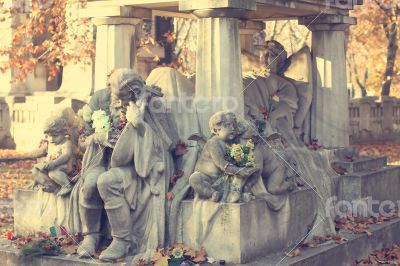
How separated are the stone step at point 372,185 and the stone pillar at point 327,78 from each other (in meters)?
0.67

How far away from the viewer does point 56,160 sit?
905 cm

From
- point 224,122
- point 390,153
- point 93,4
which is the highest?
point 93,4

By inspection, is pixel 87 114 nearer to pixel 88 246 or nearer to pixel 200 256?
pixel 88 246

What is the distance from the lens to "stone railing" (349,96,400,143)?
91.1 feet

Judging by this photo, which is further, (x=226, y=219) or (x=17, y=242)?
(x=17, y=242)

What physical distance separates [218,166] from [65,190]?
65.2 inches

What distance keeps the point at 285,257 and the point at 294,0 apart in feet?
10.5

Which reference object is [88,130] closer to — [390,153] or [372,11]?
[390,153]

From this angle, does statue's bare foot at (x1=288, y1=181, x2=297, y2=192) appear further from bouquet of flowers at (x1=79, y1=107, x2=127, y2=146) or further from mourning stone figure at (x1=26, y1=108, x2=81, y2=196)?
mourning stone figure at (x1=26, y1=108, x2=81, y2=196)

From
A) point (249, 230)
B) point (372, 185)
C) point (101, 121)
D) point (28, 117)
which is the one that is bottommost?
point (249, 230)

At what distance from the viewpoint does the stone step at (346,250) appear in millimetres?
8445

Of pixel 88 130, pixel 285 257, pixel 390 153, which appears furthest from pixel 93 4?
pixel 390 153

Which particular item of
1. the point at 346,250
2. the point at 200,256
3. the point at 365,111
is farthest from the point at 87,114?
the point at 365,111

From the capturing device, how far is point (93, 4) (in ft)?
33.7
